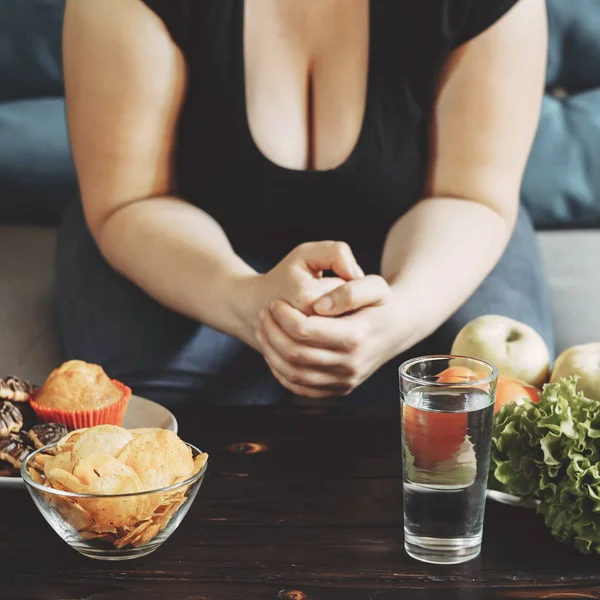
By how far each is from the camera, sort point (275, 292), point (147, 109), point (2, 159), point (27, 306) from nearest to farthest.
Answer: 1. point (275, 292)
2. point (147, 109)
3. point (27, 306)
4. point (2, 159)

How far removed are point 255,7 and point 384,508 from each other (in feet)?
2.41

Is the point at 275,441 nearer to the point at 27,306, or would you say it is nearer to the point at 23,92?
the point at 27,306

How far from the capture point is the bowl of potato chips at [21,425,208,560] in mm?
634

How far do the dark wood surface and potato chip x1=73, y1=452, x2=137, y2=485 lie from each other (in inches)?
2.9

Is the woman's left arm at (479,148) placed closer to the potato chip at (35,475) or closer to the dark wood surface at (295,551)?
the dark wood surface at (295,551)

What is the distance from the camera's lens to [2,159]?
4.91 ft

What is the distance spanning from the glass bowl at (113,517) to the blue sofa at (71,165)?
0.69 m

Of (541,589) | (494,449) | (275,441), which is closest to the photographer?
(541,589)

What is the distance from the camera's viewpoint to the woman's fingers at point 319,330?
96cm

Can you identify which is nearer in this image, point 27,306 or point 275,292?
point 275,292

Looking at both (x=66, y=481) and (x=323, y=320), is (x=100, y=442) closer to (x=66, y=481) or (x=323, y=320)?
(x=66, y=481)

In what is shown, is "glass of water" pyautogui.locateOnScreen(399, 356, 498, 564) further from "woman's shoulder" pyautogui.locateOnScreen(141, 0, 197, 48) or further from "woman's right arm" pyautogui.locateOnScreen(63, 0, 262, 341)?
"woman's shoulder" pyautogui.locateOnScreen(141, 0, 197, 48)

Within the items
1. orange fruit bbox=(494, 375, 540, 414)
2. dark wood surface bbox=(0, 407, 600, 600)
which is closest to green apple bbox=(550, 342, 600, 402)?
orange fruit bbox=(494, 375, 540, 414)

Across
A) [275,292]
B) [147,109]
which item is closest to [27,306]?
[147,109]
